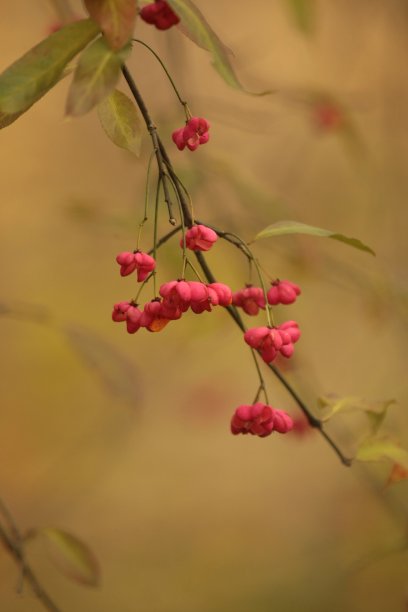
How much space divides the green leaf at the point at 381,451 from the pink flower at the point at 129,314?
278 mm

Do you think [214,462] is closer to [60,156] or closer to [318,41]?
[60,156]

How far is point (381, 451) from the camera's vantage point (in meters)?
0.82

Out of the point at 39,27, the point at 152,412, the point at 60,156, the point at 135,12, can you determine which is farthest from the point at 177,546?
the point at 135,12

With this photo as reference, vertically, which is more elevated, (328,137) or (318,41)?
(318,41)

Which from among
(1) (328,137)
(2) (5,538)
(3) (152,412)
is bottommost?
(3) (152,412)

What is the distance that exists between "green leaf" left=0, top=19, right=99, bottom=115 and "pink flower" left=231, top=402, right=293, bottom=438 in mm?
358

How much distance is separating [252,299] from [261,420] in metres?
0.12

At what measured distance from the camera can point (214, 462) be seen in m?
2.45

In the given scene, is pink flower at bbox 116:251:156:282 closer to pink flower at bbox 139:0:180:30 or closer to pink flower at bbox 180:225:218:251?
pink flower at bbox 180:225:218:251

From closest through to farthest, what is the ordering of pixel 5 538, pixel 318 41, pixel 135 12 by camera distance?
1. pixel 135 12
2. pixel 5 538
3. pixel 318 41

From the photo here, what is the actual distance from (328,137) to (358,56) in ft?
0.91

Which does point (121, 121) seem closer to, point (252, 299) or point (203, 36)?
point (203, 36)

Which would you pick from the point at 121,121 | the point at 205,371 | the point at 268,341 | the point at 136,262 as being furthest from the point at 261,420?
the point at 205,371

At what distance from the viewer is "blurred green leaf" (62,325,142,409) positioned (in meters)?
1.08
